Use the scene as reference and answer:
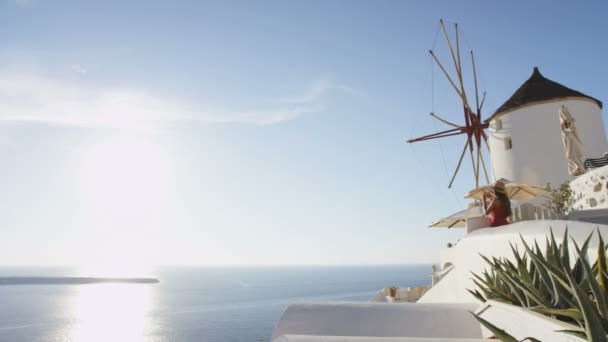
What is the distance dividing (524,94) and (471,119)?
4465mm

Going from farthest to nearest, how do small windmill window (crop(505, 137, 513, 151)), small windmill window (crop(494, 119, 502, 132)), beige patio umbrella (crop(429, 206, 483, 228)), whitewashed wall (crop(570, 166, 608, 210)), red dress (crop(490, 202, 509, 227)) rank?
small windmill window (crop(494, 119, 502, 132))
small windmill window (crop(505, 137, 513, 151))
beige patio umbrella (crop(429, 206, 483, 228))
whitewashed wall (crop(570, 166, 608, 210))
red dress (crop(490, 202, 509, 227))

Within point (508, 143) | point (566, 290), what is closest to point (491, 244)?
point (566, 290)

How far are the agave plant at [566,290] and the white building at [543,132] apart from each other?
1606 cm

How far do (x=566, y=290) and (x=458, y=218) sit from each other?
12690mm

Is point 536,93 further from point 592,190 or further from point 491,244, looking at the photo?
point 491,244

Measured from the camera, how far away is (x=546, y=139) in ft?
61.0

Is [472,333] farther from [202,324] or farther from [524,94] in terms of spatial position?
[202,324]

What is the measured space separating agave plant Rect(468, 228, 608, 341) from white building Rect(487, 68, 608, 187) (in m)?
16.1

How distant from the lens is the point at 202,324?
8056 cm

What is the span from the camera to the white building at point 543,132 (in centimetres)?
1827

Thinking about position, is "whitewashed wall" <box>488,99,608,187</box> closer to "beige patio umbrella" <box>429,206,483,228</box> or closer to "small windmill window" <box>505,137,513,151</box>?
"small windmill window" <box>505,137,513,151</box>

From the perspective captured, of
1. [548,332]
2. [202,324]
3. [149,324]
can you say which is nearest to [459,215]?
[548,332]

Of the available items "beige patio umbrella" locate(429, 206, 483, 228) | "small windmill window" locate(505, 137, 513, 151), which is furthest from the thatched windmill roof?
"beige patio umbrella" locate(429, 206, 483, 228)

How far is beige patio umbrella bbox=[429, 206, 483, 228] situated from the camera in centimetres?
1530
